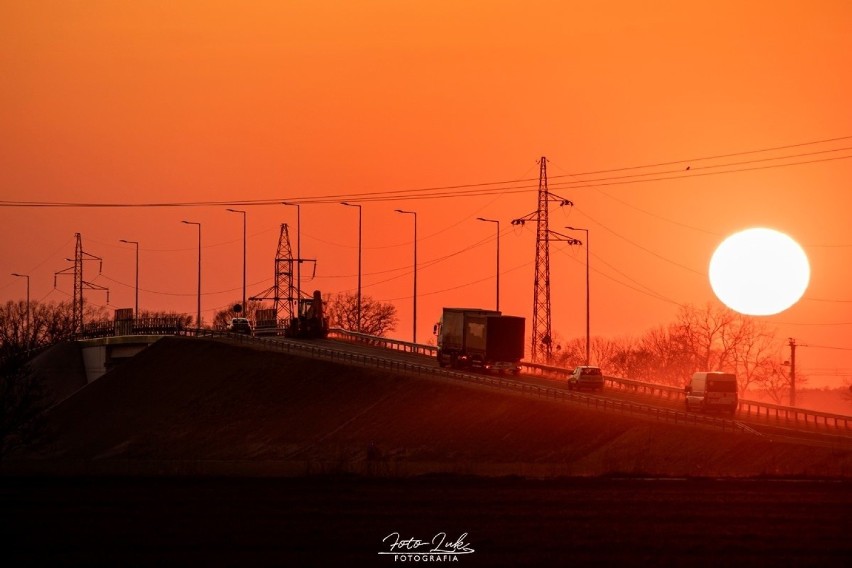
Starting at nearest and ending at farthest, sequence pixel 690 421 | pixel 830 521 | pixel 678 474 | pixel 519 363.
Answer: pixel 830 521
pixel 678 474
pixel 690 421
pixel 519 363

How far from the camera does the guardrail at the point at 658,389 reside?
3451 inches

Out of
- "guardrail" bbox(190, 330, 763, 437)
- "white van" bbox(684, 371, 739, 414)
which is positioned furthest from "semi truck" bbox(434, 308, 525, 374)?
"white van" bbox(684, 371, 739, 414)

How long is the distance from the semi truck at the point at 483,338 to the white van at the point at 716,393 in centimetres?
2139

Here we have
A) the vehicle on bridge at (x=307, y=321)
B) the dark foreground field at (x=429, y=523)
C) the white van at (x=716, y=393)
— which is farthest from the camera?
the vehicle on bridge at (x=307, y=321)

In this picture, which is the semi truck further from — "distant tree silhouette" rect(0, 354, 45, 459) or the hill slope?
"distant tree silhouette" rect(0, 354, 45, 459)

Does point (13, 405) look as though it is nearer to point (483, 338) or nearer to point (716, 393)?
point (483, 338)

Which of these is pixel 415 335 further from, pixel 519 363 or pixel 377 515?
pixel 377 515

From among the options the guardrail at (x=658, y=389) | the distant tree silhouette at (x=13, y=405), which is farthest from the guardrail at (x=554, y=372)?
the distant tree silhouette at (x=13, y=405)

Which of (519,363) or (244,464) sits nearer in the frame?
(244,464)

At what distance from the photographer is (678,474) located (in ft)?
192

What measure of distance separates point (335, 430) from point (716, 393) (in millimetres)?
29122

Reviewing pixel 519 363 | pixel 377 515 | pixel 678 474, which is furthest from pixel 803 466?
pixel 519 363

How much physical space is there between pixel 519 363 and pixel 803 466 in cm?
4929

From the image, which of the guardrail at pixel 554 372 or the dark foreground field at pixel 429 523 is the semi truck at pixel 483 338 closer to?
the guardrail at pixel 554 372
